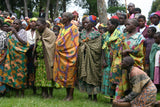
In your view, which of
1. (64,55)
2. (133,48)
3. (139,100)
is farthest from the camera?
(64,55)

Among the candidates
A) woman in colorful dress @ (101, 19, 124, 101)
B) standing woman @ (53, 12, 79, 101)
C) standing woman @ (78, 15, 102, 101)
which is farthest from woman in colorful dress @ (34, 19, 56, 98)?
woman in colorful dress @ (101, 19, 124, 101)

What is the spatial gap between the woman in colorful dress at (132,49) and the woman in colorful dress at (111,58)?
0.93ft

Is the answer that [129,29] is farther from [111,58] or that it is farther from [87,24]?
[87,24]

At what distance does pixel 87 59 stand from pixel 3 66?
243cm

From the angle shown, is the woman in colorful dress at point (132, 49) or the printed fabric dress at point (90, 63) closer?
the woman in colorful dress at point (132, 49)

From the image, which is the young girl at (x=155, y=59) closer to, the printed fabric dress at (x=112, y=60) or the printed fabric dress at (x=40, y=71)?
the printed fabric dress at (x=112, y=60)

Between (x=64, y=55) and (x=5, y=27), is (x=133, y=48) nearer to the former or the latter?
(x=64, y=55)

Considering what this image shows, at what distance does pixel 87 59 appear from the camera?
20.4 feet

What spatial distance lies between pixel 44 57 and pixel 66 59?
2.14 feet

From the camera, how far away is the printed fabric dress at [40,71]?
636 cm

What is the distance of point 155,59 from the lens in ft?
21.1

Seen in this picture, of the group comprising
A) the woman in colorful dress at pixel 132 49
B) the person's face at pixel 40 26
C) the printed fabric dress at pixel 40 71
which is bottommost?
the printed fabric dress at pixel 40 71

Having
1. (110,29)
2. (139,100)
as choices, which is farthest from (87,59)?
(139,100)

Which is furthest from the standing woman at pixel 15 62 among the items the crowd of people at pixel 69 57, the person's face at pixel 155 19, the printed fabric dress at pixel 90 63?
the person's face at pixel 155 19
